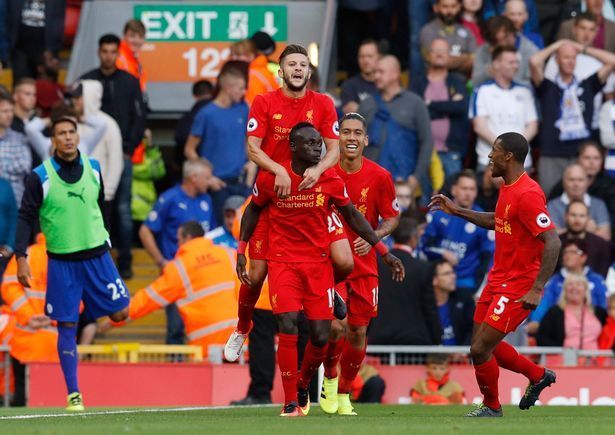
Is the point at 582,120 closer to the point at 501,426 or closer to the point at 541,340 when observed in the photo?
the point at 541,340

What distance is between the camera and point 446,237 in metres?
18.9

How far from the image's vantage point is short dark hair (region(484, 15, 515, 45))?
65.9 feet

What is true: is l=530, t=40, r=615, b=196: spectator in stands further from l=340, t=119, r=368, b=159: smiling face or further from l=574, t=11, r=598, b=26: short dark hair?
l=340, t=119, r=368, b=159: smiling face

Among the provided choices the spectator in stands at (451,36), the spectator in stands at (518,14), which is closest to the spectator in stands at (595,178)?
the spectator in stands at (518,14)

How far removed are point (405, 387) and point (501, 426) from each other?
531 centimetres

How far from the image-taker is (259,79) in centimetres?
2038

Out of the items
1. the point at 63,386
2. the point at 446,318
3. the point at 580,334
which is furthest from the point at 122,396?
the point at 580,334

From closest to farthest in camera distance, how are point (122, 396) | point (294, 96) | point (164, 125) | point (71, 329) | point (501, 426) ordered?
point (501, 426)
point (294, 96)
point (71, 329)
point (122, 396)
point (164, 125)

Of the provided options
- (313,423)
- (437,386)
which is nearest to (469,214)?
(313,423)

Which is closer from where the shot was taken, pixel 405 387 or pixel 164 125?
pixel 405 387

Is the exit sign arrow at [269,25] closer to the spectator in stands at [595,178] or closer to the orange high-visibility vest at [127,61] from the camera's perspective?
the orange high-visibility vest at [127,61]

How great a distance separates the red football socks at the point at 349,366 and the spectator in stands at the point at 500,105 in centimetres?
594

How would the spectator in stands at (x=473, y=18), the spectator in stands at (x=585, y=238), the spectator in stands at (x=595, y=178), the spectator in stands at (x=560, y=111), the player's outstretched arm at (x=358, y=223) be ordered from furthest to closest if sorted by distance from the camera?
the spectator in stands at (x=473, y=18) → the spectator in stands at (x=560, y=111) → the spectator in stands at (x=595, y=178) → the spectator in stands at (x=585, y=238) → the player's outstretched arm at (x=358, y=223)

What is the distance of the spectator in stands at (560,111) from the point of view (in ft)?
65.5
